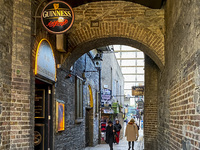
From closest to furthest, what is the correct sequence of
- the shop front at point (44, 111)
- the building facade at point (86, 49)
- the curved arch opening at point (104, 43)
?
the building facade at point (86, 49) → the shop front at point (44, 111) → the curved arch opening at point (104, 43)

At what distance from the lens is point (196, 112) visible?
4.61 metres

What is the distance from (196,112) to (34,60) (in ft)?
12.5

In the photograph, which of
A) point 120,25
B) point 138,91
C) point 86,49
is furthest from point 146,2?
point 138,91

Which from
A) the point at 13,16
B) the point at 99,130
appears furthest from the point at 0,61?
the point at 99,130

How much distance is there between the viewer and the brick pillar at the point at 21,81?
6.38 meters

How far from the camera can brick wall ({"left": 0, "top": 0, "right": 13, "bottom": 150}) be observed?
593 centimetres

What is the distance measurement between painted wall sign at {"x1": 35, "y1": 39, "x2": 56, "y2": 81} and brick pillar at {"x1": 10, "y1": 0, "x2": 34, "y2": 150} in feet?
1.76

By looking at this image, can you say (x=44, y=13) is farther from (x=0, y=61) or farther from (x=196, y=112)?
(x=196, y=112)

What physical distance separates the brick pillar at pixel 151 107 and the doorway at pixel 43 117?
546cm

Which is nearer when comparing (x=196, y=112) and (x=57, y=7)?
(x=196, y=112)

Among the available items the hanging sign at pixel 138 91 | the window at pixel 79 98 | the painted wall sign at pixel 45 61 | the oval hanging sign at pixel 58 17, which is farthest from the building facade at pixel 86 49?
the hanging sign at pixel 138 91

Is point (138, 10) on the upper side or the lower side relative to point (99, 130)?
upper

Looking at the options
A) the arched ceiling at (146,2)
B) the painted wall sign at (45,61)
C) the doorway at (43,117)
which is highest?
the arched ceiling at (146,2)

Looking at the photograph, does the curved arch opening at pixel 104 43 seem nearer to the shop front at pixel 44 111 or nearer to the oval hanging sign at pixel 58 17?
the shop front at pixel 44 111
